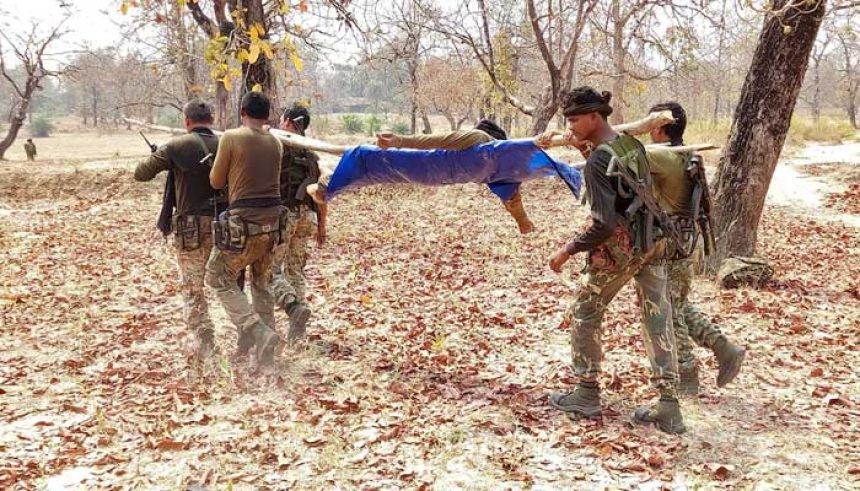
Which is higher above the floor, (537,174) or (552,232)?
(537,174)

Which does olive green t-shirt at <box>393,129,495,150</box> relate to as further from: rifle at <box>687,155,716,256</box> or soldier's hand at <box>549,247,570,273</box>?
rifle at <box>687,155,716,256</box>

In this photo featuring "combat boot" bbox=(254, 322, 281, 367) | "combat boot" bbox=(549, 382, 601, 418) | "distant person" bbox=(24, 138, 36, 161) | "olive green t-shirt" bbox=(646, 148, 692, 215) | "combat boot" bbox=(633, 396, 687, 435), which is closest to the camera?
"combat boot" bbox=(633, 396, 687, 435)

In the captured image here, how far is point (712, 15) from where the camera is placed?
997 cm

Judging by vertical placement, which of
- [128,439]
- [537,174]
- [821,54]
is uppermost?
[821,54]

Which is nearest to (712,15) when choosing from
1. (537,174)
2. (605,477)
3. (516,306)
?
(516,306)

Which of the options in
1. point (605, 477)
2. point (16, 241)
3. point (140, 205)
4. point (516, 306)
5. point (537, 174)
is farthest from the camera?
point (140, 205)

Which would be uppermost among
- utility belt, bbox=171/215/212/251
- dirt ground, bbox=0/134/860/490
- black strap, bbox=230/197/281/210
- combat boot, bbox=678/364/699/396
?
black strap, bbox=230/197/281/210

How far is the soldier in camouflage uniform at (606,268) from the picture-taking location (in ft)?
12.0

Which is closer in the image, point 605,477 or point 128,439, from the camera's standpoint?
point 605,477

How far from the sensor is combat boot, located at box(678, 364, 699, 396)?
4.45 metres

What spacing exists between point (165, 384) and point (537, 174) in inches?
124

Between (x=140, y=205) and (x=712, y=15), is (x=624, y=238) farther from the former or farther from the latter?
(x=140, y=205)

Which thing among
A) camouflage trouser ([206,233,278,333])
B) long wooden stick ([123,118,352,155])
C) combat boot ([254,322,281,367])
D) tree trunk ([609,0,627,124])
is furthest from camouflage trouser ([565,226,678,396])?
tree trunk ([609,0,627,124])

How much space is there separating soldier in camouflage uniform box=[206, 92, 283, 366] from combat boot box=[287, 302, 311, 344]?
0.56m
